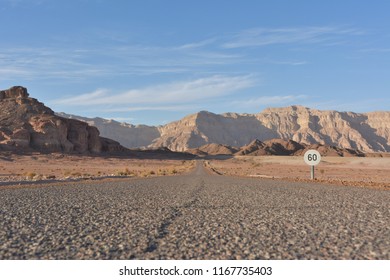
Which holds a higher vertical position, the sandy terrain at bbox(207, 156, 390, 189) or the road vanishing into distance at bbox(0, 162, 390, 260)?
the road vanishing into distance at bbox(0, 162, 390, 260)

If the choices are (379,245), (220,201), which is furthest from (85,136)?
(379,245)

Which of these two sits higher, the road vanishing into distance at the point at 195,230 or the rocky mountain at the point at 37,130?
the rocky mountain at the point at 37,130

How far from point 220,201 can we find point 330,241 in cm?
748

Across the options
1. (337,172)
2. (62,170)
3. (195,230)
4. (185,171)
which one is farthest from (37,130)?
(195,230)

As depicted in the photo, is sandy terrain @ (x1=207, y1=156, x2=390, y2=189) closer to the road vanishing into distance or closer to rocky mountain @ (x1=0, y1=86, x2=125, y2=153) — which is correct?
the road vanishing into distance

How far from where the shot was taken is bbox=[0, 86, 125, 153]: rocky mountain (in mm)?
110137

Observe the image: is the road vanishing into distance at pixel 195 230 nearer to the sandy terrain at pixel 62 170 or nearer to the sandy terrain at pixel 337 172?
the sandy terrain at pixel 337 172

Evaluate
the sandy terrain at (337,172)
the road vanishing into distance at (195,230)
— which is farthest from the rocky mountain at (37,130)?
the road vanishing into distance at (195,230)

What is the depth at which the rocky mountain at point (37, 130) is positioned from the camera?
11014 centimetres

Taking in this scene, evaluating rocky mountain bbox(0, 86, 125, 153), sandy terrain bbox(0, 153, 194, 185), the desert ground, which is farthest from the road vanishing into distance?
rocky mountain bbox(0, 86, 125, 153)

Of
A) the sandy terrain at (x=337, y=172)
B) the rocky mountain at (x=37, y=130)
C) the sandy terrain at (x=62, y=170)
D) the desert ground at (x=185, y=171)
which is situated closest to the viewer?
the sandy terrain at (x=337, y=172)

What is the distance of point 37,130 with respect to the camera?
117 metres

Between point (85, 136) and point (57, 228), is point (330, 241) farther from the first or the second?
point (85, 136)

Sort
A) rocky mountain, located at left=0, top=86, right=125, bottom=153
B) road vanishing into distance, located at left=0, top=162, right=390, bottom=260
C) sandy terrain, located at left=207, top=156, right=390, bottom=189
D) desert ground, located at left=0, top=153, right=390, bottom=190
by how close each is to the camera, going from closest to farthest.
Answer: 1. road vanishing into distance, located at left=0, top=162, right=390, bottom=260
2. sandy terrain, located at left=207, top=156, right=390, bottom=189
3. desert ground, located at left=0, top=153, right=390, bottom=190
4. rocky mountain, located at left=0, top=86, right=125, bottom=153
